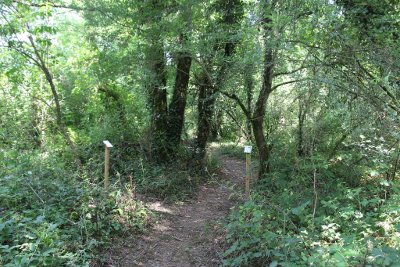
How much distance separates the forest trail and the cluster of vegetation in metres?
0.27

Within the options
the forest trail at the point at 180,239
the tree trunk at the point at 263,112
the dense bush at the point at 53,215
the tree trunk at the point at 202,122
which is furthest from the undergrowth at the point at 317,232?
the tree trunk at the point at 202,122

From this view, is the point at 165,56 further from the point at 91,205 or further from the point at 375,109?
the point at 375,109

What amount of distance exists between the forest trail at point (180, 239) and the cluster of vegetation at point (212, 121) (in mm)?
268

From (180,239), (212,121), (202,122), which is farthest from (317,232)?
(212,121)

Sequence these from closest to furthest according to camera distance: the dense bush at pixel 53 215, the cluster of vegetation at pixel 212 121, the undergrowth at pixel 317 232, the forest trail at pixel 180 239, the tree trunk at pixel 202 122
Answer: the undergrowth at pixel 317 232 < the dense bush at pixel 53 215 < the cluster of vegetation at pixel 212 121 < the forest trail at pixel 180 239 < the tree trunk at pixel 202 122

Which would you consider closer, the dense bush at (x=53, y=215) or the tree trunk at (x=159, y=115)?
the dense bush at (x=53, y=215)

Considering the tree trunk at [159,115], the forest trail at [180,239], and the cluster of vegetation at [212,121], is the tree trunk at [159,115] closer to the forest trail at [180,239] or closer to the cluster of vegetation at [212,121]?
the cluster of vegetation at [212,121]

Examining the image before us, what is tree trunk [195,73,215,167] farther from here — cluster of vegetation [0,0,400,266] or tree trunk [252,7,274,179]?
tree trunk [252,7,274,179]

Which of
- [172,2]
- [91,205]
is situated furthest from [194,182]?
[172,2]

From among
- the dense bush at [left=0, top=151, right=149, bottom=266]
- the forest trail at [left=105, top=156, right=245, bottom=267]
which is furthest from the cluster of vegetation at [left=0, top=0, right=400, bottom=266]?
the forest trail at [left=105, top=156, right=245, bottom=267]

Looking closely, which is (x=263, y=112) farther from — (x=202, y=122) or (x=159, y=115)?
(x=159, y=115)

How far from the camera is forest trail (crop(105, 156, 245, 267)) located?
454 cm

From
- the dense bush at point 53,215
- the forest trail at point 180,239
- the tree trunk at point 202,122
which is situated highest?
the tree trunk at point 202,122

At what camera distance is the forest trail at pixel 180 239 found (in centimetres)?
454
